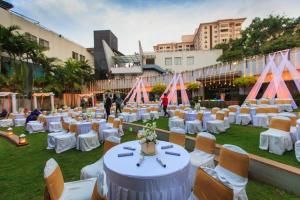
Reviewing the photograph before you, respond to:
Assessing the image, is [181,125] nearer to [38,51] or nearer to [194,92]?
[38,51]

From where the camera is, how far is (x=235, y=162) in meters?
2.96

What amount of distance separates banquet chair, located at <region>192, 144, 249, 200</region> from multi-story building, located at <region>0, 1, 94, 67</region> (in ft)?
67.7

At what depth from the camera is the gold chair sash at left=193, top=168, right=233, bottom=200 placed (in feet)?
6.60

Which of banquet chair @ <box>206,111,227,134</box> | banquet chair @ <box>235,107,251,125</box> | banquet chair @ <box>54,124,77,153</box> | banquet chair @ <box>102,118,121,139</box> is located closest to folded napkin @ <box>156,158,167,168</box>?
banquet chair @ <box>102,118,121,139</box>

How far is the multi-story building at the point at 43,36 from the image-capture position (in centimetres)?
1867

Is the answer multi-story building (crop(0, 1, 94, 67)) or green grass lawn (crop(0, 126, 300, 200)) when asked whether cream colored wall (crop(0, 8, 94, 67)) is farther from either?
green grass lawn (crop(0, 126, 300, 200))

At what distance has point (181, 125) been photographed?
8367 millimetres

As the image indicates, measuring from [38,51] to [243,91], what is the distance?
70.4 ft

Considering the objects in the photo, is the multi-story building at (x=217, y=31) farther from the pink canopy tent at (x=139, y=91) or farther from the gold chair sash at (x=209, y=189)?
the gold chair sash at (x=209, y=189)

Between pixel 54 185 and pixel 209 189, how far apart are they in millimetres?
1927

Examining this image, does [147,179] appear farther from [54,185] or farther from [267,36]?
[267,36]

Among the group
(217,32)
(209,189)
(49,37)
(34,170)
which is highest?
(217,32)

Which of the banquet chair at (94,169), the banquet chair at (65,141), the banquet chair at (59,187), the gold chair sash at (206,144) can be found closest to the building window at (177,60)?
the banquet chair at (65,141)

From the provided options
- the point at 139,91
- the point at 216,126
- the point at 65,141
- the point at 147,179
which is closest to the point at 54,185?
the point at 147,179
